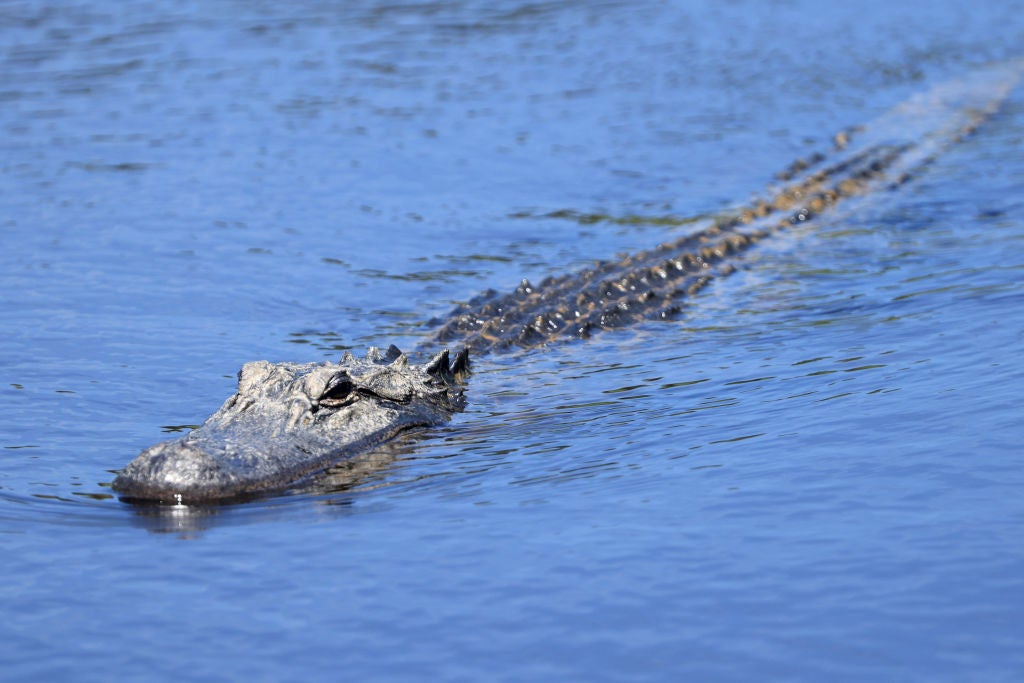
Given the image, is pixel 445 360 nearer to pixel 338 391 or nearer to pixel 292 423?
pixel 338 391

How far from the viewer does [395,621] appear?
5.28 meters

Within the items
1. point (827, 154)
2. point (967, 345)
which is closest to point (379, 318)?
point (967, 345)

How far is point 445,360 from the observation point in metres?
8.27

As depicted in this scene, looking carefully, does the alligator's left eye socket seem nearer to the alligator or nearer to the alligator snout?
the alligator

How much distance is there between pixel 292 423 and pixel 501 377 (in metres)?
1.99

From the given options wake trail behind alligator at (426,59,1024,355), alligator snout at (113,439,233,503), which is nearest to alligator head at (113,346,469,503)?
alligator snout at (113,439,233,503)

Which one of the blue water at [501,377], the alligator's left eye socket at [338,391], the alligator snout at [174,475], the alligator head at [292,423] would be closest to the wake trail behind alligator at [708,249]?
the blue water at [501,377]

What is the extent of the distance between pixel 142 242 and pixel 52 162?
3.09 metres

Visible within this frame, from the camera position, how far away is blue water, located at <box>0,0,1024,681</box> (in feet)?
17.0

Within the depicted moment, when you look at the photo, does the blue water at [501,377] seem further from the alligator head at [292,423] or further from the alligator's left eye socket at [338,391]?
the alligator's left eye socket at [338,391]

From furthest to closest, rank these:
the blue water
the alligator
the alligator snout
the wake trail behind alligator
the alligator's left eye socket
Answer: the wake trail behind alligator
the alligator's left eye socket
the alligator
the alligator snout
the blue water

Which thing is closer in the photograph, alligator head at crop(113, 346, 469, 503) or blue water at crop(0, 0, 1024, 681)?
blue water at crop(0, 0, 1024, 681)

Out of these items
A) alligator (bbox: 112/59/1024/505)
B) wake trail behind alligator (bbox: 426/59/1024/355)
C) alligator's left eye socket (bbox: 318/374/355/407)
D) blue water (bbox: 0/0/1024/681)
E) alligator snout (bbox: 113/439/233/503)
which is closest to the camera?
blue water (bbox: 0/0/1024/681)

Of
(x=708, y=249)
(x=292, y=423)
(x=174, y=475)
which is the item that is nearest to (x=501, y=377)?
(x=292, y=423)
